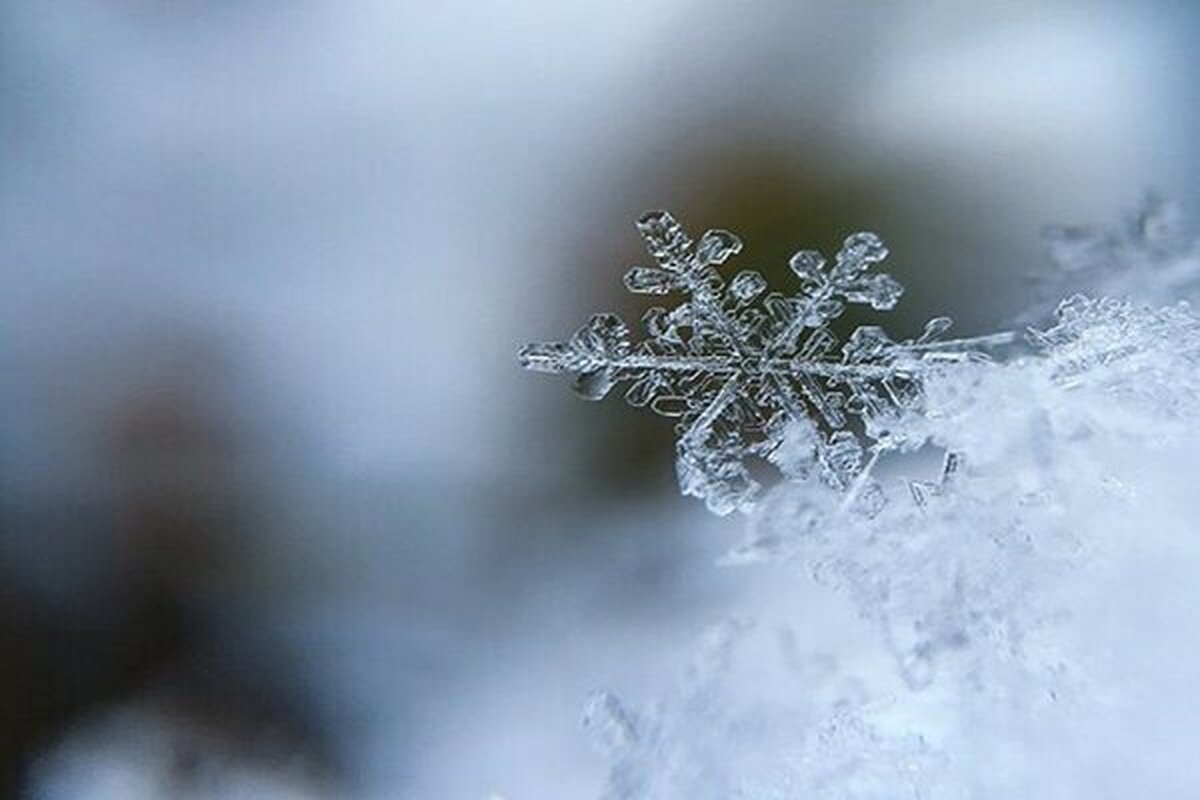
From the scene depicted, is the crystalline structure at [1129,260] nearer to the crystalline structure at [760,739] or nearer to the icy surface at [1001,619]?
the icy surface at [1001,619]

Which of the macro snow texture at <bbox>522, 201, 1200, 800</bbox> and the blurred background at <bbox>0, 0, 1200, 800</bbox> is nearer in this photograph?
the macro snow texture at <bbox>522, 201, 1200, 800</bbox>

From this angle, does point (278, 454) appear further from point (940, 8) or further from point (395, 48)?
point (940, 8)

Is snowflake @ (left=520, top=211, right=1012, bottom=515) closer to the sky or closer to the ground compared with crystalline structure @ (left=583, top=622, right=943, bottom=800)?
closer to the sky

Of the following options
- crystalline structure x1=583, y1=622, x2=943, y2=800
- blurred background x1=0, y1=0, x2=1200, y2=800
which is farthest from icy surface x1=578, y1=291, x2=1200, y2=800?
blurred background x1=0, y1=0, x2=1200, y2=800

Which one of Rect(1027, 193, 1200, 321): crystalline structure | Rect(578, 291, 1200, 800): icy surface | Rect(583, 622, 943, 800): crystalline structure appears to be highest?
Rect(1027, 193, 1200, 321): crystalline structure

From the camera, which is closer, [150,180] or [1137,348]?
[1137,348]

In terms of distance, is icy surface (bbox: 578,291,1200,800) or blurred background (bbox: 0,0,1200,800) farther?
blurred background (bbox: 0,0,1200,800)

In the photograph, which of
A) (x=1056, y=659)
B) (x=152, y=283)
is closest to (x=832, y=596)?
(x=1056, y=659)

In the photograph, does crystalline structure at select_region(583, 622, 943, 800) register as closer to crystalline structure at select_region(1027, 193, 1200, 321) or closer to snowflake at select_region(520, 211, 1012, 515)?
snowflake at select_region(520, 211, 1012, 515)

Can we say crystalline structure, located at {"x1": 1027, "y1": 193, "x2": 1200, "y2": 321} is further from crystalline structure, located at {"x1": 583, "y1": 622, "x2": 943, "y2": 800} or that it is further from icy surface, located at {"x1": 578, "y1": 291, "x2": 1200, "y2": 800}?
crystalline structure, located at {"x1": 583, "y1": 622, "x2": 943, "y2": 800}
